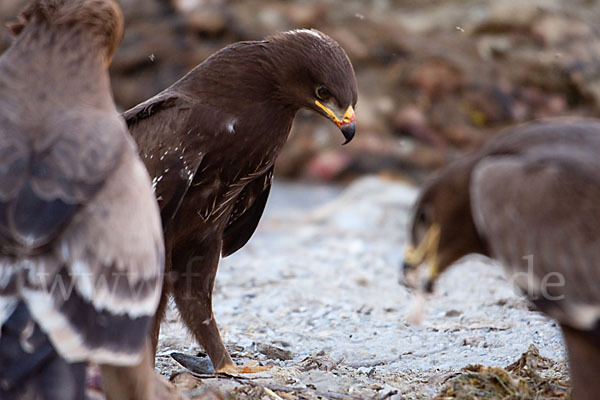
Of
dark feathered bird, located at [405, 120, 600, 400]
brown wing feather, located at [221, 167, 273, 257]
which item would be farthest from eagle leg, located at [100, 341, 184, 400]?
brown wing feather, located at [221, 167, 273, 257]

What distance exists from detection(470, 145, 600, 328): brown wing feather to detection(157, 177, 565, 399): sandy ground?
1.06 m

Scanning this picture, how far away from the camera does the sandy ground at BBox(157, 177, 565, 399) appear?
418 cm

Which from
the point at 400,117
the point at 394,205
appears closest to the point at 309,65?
the point at 394,205

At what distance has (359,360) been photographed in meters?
4.70

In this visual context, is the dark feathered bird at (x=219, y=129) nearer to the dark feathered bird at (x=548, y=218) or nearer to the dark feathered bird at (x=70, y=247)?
the dark feathered bird at (x=70, y=247)

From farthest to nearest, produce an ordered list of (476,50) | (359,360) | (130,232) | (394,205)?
(476,50) < (394,205) < (359,360) < (130,232)

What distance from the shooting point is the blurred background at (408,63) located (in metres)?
12.4

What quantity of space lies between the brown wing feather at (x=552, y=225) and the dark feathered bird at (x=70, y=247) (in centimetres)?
116

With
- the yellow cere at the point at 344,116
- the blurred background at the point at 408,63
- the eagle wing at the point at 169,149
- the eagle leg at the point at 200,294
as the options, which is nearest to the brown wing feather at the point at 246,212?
the eagle leg at the point at 200,294

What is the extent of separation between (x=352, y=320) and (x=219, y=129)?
1.99 m

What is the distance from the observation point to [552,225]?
3008mm

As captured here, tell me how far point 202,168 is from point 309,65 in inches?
26.5

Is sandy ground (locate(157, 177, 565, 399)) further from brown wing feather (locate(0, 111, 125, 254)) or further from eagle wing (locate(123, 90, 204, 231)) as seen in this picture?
brown wing feather (locate(0, 111, 125, 254))

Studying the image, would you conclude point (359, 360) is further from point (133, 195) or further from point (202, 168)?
point (133, 195)
